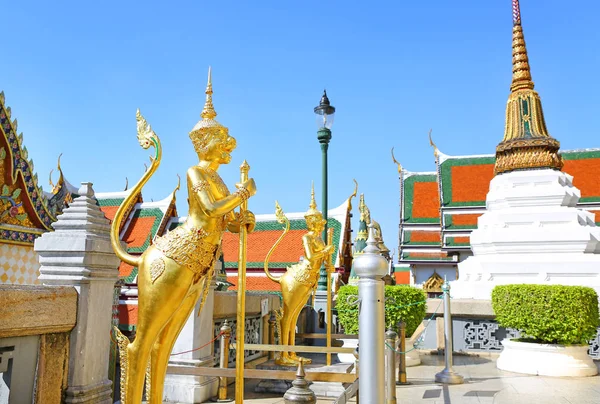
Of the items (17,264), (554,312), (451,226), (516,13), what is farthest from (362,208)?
(17,264)

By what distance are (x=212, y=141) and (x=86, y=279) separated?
68.7 inches

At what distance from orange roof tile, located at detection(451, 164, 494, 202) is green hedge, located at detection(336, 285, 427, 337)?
16.1 meters

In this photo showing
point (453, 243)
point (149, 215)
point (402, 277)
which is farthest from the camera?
point (402, 277)

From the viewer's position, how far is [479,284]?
47.3 feet

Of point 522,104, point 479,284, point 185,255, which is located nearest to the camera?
point 185,255

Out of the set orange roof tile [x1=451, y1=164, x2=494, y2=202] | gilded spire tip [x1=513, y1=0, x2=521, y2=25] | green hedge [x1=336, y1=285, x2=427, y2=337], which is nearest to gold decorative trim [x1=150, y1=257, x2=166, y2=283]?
green hedge [x1=336, y1=285, x2=427, y2=337]

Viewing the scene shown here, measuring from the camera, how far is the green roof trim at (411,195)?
2815 centimetres

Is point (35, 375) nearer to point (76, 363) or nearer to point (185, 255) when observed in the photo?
point (76, 363)

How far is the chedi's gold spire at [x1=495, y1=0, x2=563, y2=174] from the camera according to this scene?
15672 millimetres

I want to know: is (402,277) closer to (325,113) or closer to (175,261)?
(325,113)

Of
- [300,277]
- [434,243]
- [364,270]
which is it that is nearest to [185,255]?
[364,270]

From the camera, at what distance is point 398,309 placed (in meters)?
10.1

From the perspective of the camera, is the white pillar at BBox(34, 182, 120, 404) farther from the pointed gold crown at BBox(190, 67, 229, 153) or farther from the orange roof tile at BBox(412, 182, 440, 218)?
the orange roof tile at BBox(412, 182, 440, 218)

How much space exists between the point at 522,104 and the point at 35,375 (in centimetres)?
1691
